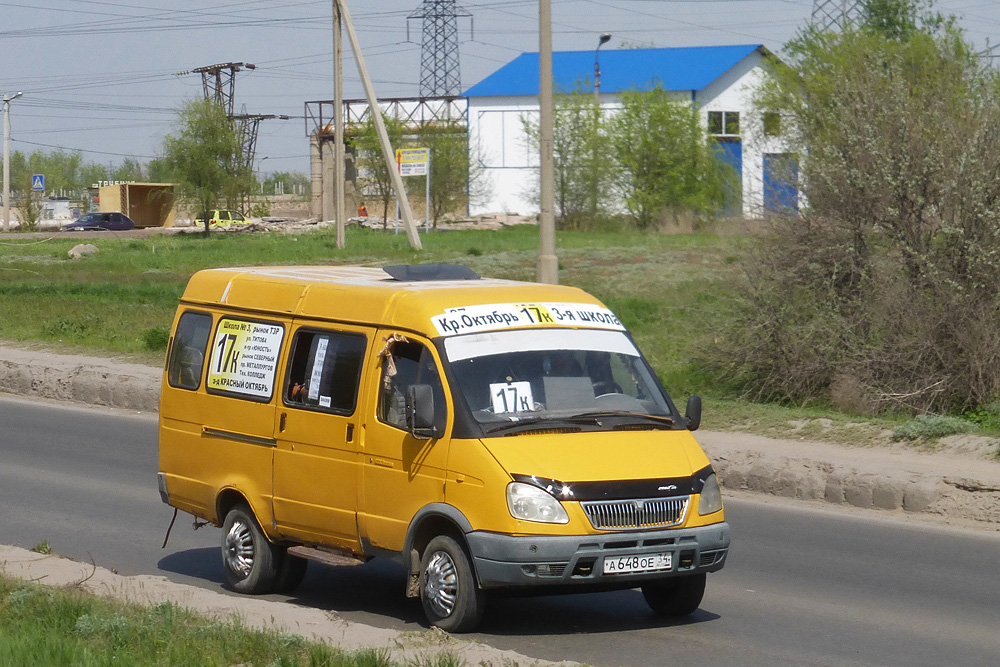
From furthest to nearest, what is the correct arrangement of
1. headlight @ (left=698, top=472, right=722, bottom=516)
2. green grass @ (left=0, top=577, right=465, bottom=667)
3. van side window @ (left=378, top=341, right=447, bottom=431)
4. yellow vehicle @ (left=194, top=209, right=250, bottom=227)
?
yellow vehicle @ (left=194, top=209, right=250, bottom=227), van side window @ (left=378, top=341, right=447, bottom=431), headlight @ (left=698, top=472, right=722, bottom=516), green grass @ (left=0, top=577, right=465, bottom=667)

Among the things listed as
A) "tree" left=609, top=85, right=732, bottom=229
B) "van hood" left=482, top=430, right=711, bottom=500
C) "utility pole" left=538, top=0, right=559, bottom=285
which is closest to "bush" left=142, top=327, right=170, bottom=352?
"utility pole" left=538, top=0, right=559, bottom=285

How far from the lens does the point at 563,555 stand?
6742mm

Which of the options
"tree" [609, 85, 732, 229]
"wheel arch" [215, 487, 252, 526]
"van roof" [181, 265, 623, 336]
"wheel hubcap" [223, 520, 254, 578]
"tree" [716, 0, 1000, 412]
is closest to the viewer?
"van roof" [181, 265, 623, 336]

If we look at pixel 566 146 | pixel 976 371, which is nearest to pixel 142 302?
pixel 976 371

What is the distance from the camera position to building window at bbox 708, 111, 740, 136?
252ft

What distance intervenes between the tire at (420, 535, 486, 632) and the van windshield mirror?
29.9 inches

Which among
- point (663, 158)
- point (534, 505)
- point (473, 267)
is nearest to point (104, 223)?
point (663, 158)

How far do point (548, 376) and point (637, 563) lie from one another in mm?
1283

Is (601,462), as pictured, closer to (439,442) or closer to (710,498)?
(710,498)

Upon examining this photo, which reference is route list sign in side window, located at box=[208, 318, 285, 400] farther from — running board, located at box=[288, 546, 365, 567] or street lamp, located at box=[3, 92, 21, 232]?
street lamp, located at box=[3, 92, 21, 232]

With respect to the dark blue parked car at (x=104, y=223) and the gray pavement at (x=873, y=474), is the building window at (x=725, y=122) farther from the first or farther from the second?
the gray pavement at (x=873, y=474)

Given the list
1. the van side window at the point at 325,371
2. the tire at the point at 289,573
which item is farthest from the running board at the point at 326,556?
the van side window at the point at 325,371

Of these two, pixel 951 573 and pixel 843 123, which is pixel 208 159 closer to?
pixel 843 123

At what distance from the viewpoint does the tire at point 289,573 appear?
8500mm
